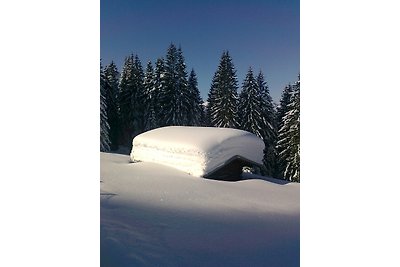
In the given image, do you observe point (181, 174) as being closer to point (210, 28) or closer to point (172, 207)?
point (172, 207)

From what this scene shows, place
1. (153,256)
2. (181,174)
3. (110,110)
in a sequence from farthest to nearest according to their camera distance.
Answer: (110,110)
(181,174)
(153,256)

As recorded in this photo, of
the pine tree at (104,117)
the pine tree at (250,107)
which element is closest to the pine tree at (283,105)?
the pine tree at (250,107)

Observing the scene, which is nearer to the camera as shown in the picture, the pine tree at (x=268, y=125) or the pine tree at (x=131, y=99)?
the pine tree at (x=268, y=125)

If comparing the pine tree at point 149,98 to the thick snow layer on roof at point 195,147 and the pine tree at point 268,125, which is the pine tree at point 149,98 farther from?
the pine tree at point 268,125

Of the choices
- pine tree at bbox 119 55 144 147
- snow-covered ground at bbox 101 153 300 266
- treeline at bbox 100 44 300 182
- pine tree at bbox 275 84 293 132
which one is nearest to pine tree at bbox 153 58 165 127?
treeline at bbox 100 44 300 182

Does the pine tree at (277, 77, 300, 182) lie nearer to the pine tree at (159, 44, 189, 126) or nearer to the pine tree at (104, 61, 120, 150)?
the pine tree at (159, 44, 189, 126)

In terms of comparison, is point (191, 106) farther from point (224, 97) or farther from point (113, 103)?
point (113, 103)
